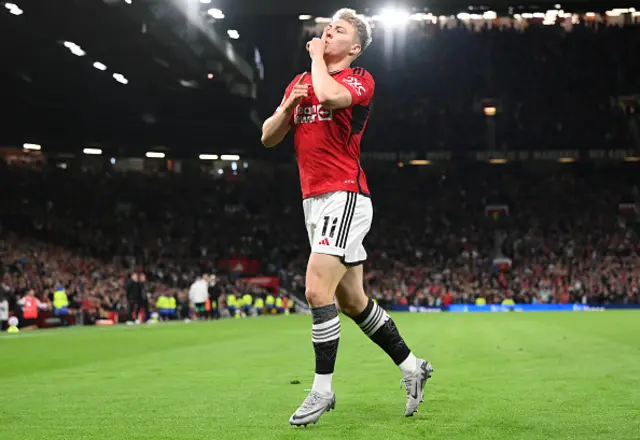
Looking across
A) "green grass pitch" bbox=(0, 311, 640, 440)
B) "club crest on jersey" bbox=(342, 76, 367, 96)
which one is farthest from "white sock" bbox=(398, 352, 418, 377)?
"club crest on jersey" bbox=(342, 76, 367, 96)

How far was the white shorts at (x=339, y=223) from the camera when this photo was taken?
5.20 metres

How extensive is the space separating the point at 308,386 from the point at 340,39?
337cm

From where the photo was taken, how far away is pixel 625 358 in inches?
412

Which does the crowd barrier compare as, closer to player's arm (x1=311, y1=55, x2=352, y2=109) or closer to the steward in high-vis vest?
the steward in high-vis vest

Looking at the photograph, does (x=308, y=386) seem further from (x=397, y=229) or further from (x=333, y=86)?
(x=397, y=229)

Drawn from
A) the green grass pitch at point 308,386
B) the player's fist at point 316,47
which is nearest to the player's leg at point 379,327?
the green grass pitch at point 308,386

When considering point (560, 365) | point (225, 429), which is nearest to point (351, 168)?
point (225, 429)

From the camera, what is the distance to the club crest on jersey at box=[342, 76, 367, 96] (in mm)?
5250

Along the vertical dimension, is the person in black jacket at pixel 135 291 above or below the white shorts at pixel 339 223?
below

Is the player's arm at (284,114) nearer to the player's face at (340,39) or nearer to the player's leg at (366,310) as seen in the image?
the player's face at (340,39)

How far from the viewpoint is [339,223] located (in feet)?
17.1

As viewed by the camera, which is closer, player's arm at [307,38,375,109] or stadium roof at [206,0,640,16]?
player's arm at [307,38,375,109]

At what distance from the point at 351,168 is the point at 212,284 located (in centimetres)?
2875

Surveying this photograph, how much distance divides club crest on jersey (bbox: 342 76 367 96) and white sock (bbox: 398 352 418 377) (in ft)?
5.76
